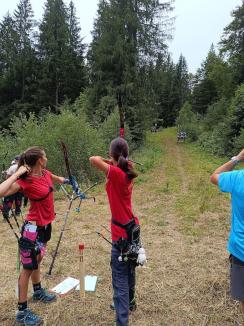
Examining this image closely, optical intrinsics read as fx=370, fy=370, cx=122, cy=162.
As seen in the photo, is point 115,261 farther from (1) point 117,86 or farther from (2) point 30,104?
(2) point 30,104

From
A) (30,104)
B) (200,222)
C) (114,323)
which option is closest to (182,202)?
(200,222)

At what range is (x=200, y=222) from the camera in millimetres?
8328

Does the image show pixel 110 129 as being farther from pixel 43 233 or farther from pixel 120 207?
pixel 120 207

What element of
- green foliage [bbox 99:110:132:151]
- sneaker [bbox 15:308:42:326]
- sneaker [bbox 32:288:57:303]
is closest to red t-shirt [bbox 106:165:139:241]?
sneaker [bbox 15:308:42:326]

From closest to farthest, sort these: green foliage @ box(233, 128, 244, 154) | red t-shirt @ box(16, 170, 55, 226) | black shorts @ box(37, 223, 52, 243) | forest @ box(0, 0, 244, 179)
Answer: red t-shirt @ box(16, 170, 55, 226) → black shorts @ box(37, 223, 52, 243) → forest @ box(0, 0, 244, 179) → green foliage @ box(233, 128, 244, 154)

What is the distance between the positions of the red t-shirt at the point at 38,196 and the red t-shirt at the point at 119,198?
809mm

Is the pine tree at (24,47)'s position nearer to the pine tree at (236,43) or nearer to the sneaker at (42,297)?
the pine tree at (236,43)

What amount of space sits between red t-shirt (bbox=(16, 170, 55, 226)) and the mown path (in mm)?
1174

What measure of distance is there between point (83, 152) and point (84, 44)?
32.8m

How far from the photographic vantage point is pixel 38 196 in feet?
13.6

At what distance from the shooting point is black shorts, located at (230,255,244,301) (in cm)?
331

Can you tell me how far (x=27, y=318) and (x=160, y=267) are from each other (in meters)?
2.36

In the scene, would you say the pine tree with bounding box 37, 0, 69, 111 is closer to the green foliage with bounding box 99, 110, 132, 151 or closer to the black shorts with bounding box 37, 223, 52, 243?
the green foliage with bounding box 99, 110, 132, 151

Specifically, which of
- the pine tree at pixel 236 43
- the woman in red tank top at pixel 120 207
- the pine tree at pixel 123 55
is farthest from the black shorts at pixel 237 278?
the pine tree at pixel 236 43
